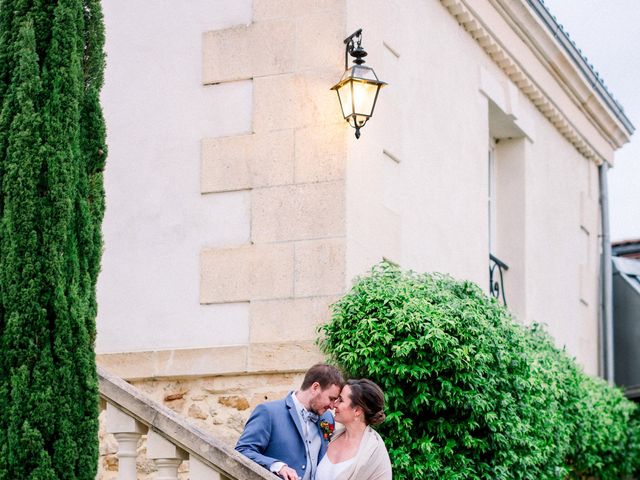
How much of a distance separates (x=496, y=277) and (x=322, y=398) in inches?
195

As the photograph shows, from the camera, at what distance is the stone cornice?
1037cm

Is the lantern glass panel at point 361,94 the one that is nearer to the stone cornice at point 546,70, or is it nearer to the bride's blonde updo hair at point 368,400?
the bride's blonde updo hair at point 368,400

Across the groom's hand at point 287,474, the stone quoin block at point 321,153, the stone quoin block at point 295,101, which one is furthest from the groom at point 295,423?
the stone quoin block at point 295,101

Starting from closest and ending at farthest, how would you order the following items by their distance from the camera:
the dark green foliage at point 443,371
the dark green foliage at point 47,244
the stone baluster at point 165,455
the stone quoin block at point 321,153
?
the dark green foliage at point 47,244, the stone baluster at point 165,455, the dark green foliage at point 443,371, the stone quoin block at point 321,153

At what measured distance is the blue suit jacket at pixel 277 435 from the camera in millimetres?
6250

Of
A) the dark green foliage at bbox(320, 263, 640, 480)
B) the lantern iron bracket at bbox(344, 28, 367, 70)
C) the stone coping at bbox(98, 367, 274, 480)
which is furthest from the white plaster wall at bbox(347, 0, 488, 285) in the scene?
the stone coping at bbox(98, 367, 274, 480)

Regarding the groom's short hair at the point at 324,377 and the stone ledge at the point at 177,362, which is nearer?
the groom's short hair at the point at 324,377

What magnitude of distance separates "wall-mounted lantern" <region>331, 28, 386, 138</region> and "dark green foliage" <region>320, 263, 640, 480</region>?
990 millimetres

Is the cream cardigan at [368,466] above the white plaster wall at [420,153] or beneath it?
beneath

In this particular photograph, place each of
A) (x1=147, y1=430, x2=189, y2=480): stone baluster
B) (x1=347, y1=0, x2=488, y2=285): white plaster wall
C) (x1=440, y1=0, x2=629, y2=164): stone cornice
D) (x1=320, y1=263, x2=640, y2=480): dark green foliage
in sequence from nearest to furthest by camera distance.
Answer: (x1=147, y1=430, x2=189, y2=480): stone baluster, (x1=320, y1=263, x2=640, y2=480): dark green foliage, (x1=347, y1=0, x2=488, y2=285): white plaster wall, (x1=440, y1=0, x2=629, y2=164): stone cornice

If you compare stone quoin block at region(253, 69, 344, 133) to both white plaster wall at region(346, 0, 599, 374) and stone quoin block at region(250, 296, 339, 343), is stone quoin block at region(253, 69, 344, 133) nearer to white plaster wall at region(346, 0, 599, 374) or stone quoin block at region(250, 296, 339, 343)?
white plaster wall at region(346, 0, 599, 374)

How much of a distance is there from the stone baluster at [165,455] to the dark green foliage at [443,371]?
66.4 inches

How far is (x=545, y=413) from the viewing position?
27.6 feet

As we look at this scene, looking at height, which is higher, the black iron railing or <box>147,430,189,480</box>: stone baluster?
the black iron railing
